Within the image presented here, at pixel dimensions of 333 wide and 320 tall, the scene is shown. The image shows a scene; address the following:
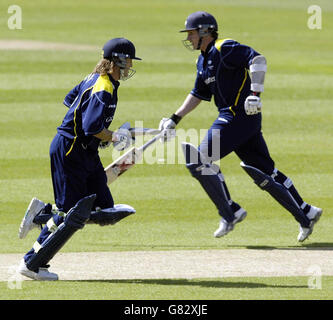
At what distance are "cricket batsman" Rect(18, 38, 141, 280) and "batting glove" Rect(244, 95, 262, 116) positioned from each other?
4.95ft

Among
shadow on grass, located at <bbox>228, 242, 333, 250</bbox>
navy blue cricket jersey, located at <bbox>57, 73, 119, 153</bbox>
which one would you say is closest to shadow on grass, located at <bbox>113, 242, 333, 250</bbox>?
shadow on grass, located at <bbox>228, 242, 333, 250</bbox>

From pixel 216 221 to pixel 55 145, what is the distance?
277cm

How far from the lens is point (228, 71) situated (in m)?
8.89

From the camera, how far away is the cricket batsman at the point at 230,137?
28.9ft

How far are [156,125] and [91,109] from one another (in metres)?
6.85

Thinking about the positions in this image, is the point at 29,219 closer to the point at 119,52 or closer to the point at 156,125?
the point at 119,52

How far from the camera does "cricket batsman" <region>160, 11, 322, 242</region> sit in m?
8.81

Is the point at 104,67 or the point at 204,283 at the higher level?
the point at 104,67

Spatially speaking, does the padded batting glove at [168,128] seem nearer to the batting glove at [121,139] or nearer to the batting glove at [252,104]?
the batting glove at [252,104]

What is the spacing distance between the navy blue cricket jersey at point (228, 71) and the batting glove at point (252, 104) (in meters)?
0.32

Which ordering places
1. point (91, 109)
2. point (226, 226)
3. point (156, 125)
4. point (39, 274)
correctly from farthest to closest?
point (156, 125) < point (226, 226) < point (39, 274) < point (91, 109)

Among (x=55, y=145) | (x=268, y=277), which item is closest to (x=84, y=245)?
(x=55, y=145)

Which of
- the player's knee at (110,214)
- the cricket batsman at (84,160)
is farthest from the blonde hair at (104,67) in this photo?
the player's knee at (110,214)

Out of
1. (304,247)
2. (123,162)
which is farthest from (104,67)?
(304,247)
